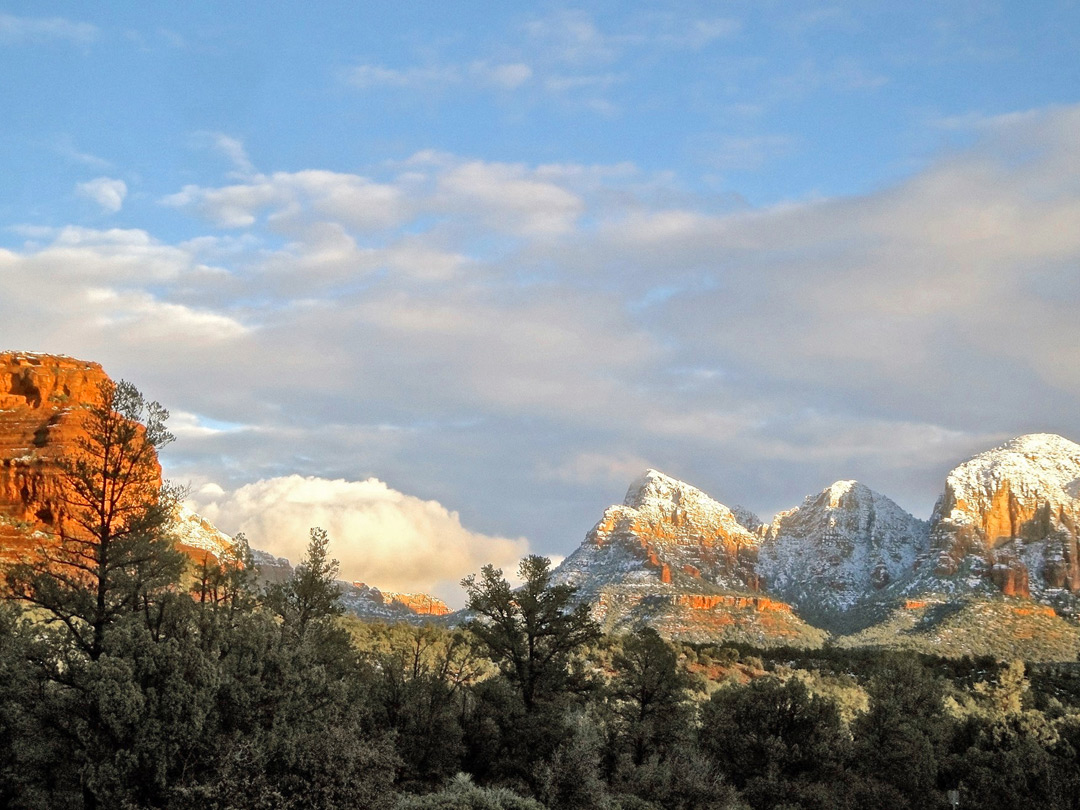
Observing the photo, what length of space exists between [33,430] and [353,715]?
297ft

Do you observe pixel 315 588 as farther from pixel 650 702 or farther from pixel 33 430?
pixel 33 430

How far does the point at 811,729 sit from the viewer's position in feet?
185

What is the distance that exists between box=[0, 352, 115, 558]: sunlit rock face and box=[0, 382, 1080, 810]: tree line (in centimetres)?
4412

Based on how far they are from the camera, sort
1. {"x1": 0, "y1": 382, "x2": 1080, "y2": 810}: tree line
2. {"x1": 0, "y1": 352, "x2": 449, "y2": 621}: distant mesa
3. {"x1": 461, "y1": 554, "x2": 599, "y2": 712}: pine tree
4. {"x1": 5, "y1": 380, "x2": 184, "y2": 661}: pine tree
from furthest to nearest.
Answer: {"x1": 0, "y1": 352, "x2": 449, "y2": 621}: distant mesa, {"x1": 461, "y1": 554, "x2": 599, "y2": 712}: pine tree, {"x1": 5, "y1": 380, "x2": 184, "y2": 661}: pine tree, {"x1": 0, "y1": 382, "x2": 1080, "y2": 810}: tree line

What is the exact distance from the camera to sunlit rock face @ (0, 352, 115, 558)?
90.9 m

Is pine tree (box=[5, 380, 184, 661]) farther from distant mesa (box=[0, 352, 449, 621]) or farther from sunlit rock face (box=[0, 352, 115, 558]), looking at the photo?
sunlit rock face (box=[0, 352, 115, 558])

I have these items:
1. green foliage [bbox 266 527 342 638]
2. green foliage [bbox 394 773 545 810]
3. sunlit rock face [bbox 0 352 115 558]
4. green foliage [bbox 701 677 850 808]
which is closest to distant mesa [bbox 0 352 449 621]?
sunlit rock face [bbox 0 352 115 558]

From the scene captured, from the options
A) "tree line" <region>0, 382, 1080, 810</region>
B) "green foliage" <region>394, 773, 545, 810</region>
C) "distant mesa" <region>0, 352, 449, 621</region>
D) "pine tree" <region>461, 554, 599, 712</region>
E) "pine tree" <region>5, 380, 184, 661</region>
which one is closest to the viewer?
"tree line" <region>0, 382, 1080, 810</region>

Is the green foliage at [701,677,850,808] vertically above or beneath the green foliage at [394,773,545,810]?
beneath

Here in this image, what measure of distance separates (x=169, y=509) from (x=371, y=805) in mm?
15506

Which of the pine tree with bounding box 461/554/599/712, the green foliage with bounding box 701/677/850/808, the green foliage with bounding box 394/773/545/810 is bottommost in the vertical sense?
the green foliage with bounding box 701/677/850/808

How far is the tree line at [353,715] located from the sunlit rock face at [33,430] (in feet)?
145

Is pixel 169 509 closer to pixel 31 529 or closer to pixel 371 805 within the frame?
pixel 371 805

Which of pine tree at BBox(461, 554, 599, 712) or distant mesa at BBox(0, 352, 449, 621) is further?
distant mesa at BBox(0, 352, 449, 621)
